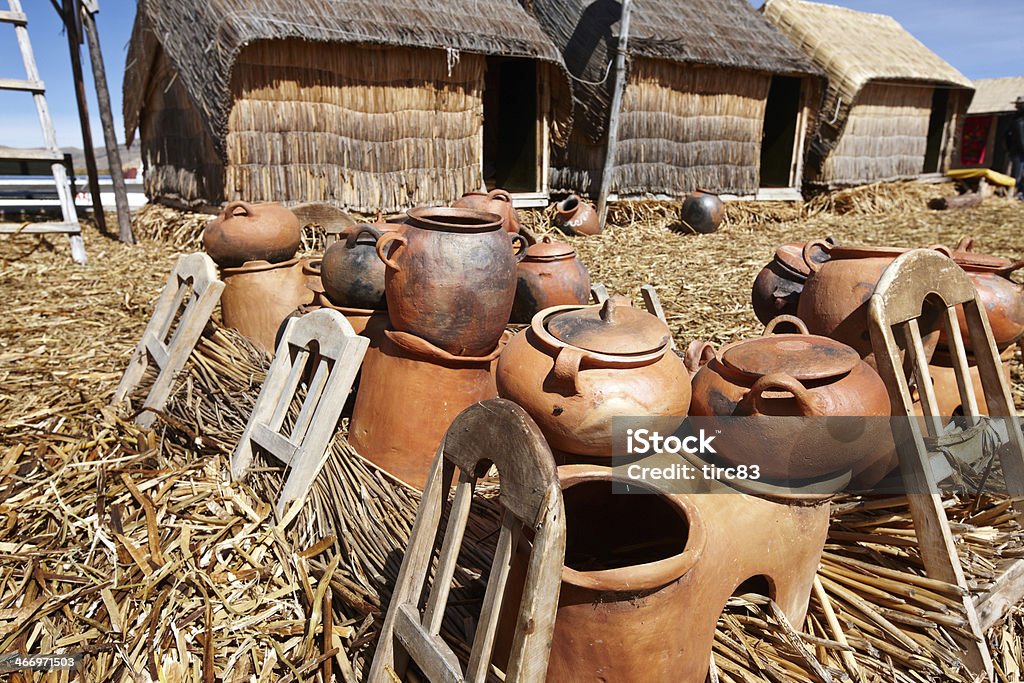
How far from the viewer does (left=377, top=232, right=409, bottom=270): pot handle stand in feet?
9.60

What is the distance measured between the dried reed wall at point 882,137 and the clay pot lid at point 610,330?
12.2 m

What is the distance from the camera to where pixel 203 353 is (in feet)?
13.5

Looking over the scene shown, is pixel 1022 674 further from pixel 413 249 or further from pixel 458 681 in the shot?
pixel 413 249

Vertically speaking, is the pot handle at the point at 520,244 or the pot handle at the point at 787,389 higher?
the pot handle at the point at 520,244

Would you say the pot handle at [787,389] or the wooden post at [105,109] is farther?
the wooden post at [105,109]

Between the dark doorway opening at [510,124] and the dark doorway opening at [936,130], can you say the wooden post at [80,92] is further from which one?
the dark doorway opening at [936,130]

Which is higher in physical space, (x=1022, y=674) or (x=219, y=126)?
(x=219, y=126)

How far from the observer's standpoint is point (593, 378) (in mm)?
2174

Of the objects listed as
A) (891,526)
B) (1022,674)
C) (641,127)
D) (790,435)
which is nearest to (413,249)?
(790,435)

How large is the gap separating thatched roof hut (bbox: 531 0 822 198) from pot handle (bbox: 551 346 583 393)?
8658mm

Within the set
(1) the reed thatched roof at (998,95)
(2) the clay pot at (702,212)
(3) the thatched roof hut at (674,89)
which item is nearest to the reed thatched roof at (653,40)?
(3) the thatched roof hut at (674,89)

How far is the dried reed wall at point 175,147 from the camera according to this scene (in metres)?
8.09

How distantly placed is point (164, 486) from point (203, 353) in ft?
4.17

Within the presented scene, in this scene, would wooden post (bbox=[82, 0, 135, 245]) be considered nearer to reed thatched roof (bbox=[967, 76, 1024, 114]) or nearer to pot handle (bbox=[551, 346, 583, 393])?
pot handle (bbox=[551, 346, 583, 393])
